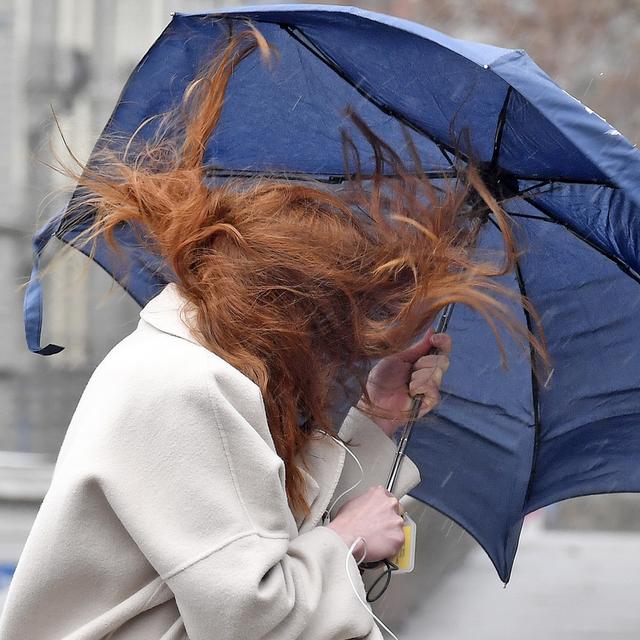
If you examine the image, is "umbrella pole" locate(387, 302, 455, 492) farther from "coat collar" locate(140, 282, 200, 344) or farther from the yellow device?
"coat collar" locate(140, 282, 200, 344)

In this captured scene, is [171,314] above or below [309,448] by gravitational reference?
above

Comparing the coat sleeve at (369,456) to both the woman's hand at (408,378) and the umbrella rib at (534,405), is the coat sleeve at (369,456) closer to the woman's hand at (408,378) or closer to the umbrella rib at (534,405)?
the woman's hand at (408,378)

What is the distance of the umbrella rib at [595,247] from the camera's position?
2.74 m

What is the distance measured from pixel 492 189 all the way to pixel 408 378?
0.48m

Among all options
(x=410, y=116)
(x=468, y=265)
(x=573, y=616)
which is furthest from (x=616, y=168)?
(x=573, y=616)

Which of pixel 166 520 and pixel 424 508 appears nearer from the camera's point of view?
pixel 166 520

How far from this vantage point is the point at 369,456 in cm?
254

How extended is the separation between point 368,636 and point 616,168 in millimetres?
952

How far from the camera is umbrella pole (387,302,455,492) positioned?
2.57 meters

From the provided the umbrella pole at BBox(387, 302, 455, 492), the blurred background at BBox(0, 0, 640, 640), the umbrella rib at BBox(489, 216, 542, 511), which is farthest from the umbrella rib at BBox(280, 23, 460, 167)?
the blurred background at BBox(0, 0, 640, 640)

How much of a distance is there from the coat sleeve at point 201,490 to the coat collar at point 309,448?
0.08 metres

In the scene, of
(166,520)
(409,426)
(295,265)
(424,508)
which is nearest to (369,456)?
(409,426)

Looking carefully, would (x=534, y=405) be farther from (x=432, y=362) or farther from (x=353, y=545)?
(x=353, y=545)

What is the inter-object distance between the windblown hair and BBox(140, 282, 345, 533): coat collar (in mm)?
25
